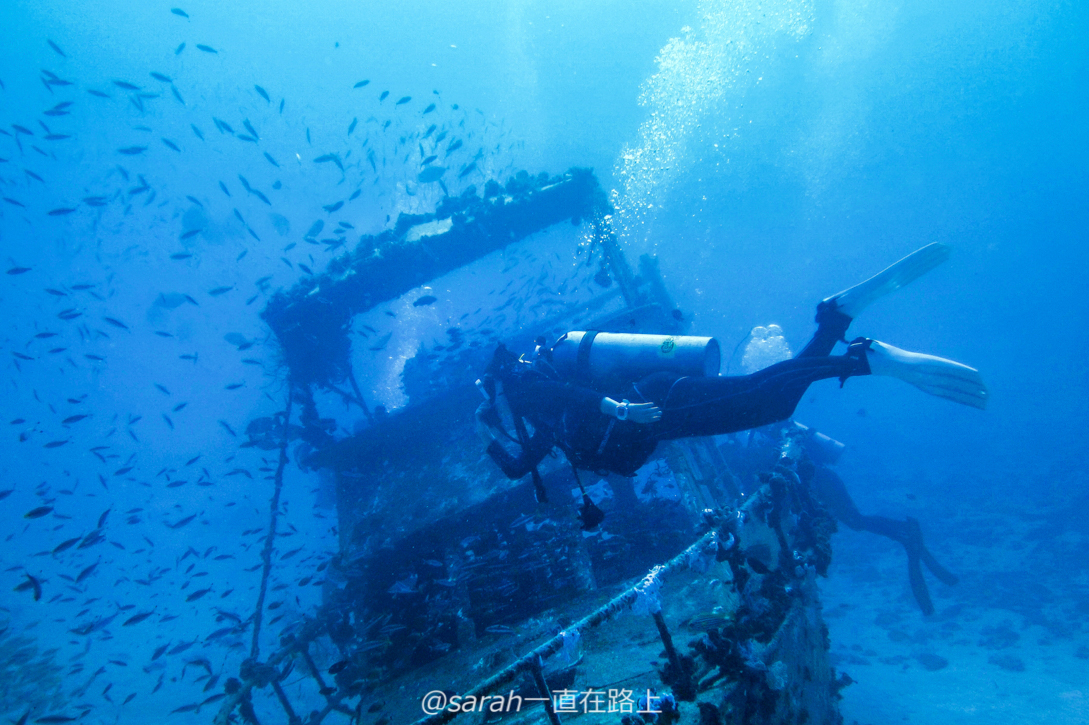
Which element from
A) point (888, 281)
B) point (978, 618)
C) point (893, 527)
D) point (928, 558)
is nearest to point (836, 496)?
point (893, 527)

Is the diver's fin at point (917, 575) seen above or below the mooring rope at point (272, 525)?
below

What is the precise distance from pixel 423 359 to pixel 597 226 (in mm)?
11449

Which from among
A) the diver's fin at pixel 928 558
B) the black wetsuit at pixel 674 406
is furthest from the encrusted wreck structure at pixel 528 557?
the diver's fin at pixel 928 558

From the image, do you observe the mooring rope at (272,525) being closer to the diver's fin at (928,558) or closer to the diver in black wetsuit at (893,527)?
the diver in black wetsuit at (893,527)

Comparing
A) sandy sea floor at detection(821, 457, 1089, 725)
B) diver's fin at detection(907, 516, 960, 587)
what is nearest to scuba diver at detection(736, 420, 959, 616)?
diver's fin at detection(907, 516, 960, 587)

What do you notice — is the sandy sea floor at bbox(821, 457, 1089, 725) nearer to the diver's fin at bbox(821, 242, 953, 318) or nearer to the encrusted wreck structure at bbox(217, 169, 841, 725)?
the encrusted wreck structure at bbox(217, 169, 841, 725)

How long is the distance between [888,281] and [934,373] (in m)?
0.90

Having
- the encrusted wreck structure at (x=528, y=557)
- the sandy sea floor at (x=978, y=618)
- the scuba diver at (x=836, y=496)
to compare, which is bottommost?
the sandy sea floor at (x=978, y=618)

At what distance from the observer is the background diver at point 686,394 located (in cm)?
365

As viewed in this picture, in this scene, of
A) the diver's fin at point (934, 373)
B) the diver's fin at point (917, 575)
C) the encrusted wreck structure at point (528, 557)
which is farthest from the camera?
the diver's fin at point (917, 575)

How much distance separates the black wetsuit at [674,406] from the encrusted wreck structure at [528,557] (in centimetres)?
91

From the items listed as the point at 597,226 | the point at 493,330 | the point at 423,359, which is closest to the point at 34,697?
the point at 423,359

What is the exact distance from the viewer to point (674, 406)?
397cm

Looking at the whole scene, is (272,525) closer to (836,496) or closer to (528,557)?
Answer: (528,557)
